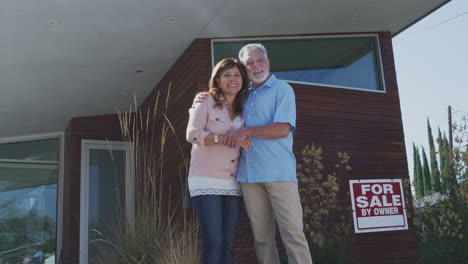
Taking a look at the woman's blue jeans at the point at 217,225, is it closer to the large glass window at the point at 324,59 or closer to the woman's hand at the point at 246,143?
the woman's hand at the point at 246,143

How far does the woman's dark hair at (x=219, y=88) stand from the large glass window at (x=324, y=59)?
2369 mm

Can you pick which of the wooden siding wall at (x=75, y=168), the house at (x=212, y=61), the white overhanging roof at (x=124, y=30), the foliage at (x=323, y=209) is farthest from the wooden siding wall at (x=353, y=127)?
the wooden siding wall at (x=75, y=168)

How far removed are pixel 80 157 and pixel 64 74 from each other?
78.7 inches

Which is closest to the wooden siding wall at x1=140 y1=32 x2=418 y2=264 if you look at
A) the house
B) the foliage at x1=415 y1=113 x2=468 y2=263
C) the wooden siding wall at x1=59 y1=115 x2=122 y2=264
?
the house

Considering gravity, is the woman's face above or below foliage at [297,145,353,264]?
above

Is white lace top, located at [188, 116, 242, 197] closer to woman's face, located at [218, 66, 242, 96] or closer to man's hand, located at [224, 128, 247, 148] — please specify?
man's hand, located at [224, 128, 247, 148]

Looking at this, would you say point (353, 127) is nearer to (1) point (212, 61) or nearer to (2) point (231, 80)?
(1) point (212, 61)

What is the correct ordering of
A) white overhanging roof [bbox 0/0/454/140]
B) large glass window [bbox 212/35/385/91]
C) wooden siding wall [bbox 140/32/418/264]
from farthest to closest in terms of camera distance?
large glass window [bbox 212/35/385/91] < wooden siding wall [bbox 140/32/418/264] < white overhanging roof [bbox 0/0/454/140]

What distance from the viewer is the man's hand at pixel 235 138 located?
2232 mm

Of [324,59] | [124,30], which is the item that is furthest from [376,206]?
[124,30]

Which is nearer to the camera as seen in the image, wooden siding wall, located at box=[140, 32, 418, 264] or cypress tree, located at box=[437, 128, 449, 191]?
cypress tree, located at box=[437, 128, 449, 191]

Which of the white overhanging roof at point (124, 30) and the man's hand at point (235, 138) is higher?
the white overhanging roof at point (124, 30)

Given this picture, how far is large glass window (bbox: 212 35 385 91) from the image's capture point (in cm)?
495

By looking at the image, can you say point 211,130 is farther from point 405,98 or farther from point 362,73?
point 405,98
